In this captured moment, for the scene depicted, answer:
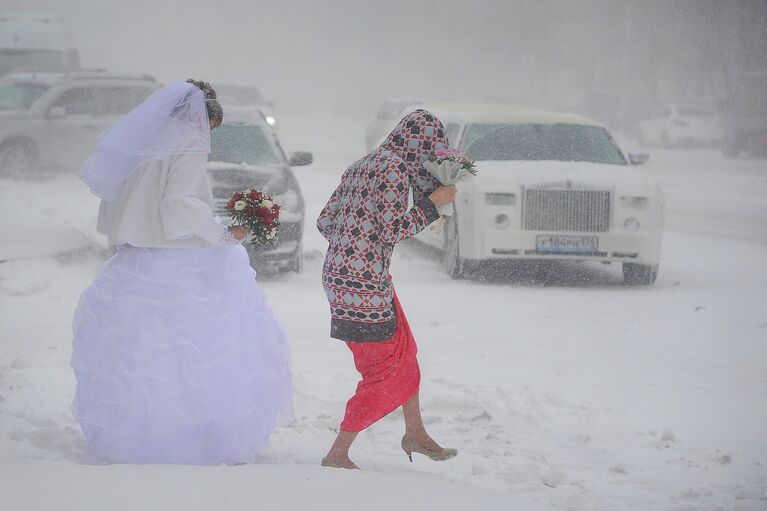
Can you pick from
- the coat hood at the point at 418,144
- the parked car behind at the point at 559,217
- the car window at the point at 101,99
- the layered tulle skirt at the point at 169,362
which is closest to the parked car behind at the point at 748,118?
the car window at the point at 101,99

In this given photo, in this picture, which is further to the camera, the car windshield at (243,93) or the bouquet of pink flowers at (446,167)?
the car windshield at (243,93)

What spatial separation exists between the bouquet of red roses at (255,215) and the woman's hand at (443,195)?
0.83m

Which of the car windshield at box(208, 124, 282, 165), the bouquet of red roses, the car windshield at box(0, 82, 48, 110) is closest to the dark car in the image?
the car windshield at box(208, 124, 282, 165)

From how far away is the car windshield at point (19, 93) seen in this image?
2162cm

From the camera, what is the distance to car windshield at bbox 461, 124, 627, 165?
36.9ft

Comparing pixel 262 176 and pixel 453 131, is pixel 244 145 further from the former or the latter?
pixel 453 131

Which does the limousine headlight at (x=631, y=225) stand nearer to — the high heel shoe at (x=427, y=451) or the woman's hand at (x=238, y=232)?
the high heel shoe at (x=427, y=451)

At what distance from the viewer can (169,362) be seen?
4.74 meters

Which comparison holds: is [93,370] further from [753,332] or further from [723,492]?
[753,332]

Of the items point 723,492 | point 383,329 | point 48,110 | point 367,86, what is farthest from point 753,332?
point 367,86

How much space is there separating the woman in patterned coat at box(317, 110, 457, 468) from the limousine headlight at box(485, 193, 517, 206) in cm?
564

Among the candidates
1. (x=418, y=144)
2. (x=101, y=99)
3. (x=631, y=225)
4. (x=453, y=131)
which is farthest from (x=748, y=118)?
(x=418, y=144)

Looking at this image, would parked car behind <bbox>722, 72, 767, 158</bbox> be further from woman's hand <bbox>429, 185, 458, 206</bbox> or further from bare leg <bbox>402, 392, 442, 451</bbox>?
woman's hand <bbox>429, 185, 458, 206</bbox>

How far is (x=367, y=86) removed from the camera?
80.3 meters
